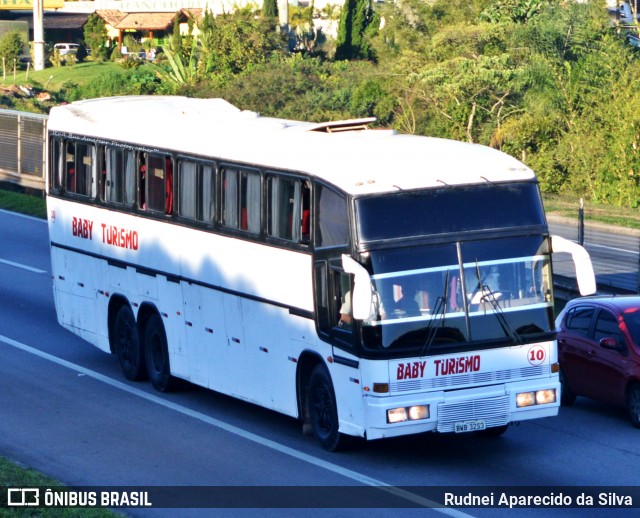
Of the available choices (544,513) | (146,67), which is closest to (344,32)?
(146,67)

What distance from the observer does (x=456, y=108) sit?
164 feet

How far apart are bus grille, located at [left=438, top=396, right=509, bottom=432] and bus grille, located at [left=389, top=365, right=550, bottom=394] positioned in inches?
7.2

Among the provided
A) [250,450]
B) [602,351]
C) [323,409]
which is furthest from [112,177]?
[602,351]

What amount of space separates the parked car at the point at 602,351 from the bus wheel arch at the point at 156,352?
5049mm

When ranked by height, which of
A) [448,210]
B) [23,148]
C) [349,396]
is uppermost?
[448,210]

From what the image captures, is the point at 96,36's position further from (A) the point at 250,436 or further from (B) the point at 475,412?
(B) the point at 475,412

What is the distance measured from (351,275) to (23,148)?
84.4 ft

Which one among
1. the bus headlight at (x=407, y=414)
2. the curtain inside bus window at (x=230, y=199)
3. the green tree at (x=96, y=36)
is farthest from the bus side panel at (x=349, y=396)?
the green tree at (x=96, y=36)

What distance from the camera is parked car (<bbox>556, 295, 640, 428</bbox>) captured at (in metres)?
14.8

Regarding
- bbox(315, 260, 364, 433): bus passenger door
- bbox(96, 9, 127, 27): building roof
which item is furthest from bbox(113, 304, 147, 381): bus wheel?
bbox(96, 9, 127, 27): building roof

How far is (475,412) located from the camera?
12.6m

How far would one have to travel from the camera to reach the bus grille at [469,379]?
1234 centimetres

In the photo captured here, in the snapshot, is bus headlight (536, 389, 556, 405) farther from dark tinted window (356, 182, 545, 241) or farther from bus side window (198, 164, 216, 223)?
bus side window (198, 164, 216, 223)

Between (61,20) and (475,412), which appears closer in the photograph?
(475,412)
